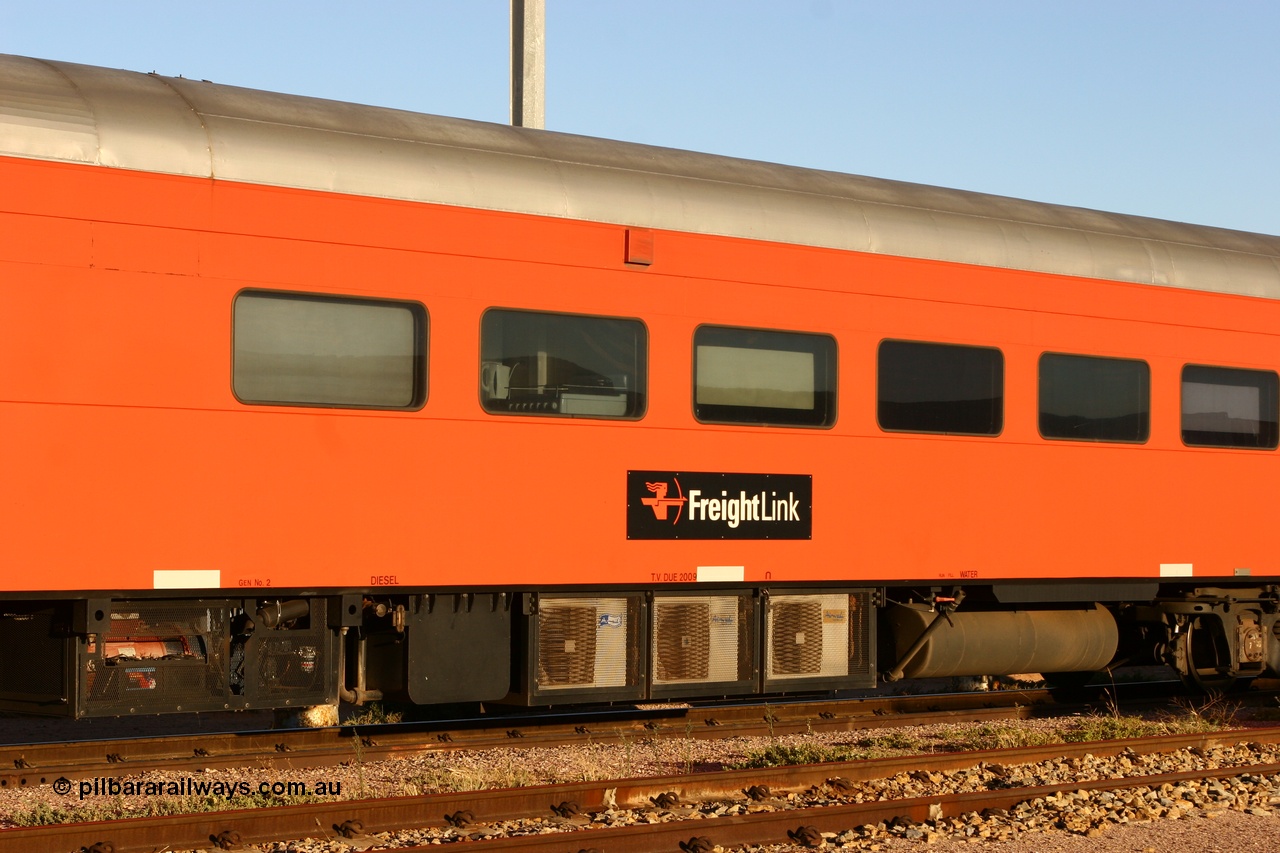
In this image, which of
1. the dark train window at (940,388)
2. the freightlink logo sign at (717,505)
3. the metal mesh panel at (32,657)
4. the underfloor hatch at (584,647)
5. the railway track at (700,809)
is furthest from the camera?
the dark train window at (940,388)

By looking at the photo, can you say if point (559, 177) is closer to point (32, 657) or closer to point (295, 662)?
point (295, 662)

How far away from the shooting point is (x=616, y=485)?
8438mm

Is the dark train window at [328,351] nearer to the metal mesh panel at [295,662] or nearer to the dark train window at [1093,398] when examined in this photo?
the metal mesh panel at [295,662]

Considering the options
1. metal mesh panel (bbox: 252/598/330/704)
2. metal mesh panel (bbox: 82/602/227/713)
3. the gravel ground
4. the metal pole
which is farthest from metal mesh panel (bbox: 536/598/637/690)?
the metal pole

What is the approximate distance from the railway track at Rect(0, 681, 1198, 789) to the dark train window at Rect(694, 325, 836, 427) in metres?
2.22

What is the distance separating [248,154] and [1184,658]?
8.14 metres

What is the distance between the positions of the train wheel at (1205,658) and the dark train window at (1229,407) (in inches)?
60.5

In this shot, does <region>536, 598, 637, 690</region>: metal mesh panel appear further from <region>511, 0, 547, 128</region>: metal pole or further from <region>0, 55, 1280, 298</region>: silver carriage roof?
<region>511, 0, 547, 128</region>: metal pole

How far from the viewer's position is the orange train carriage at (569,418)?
7086mm

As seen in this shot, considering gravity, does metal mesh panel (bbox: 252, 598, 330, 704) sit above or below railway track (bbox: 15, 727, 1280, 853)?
above

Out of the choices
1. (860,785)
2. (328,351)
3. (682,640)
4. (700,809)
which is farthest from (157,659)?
(860,785)

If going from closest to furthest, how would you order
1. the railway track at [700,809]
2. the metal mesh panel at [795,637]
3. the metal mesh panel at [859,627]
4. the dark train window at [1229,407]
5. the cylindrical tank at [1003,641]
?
1. the railway track at [700,809]
2. the metal mesh panel at [795,637]
3. the metal mesh panel at [859,627]
4. the cylindrical tank at [1003,641]
5. the dark train window at [1229,407]

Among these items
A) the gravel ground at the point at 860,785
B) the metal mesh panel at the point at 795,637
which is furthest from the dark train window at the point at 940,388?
the gravel ground at the point at 860,785

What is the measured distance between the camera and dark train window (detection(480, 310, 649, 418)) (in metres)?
8.10
